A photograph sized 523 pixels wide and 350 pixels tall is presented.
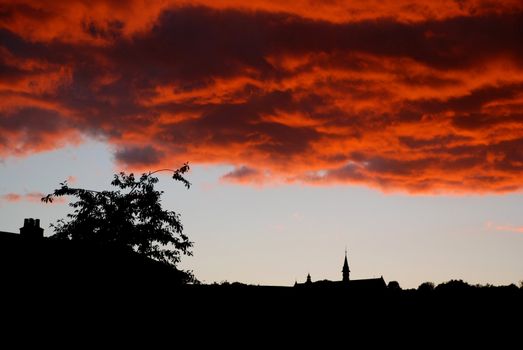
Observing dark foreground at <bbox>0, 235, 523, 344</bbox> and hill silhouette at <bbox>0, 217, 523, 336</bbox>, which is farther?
hill silhouette at <bbox>0, 217, 523, 336</bbox>

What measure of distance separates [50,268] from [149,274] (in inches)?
374

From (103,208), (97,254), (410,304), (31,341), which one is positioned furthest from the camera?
(103,208)

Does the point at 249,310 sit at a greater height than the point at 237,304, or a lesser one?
lesser

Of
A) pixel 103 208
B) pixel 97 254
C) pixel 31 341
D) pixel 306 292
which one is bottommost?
pixel 31 341

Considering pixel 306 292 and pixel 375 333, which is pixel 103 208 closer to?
pixel 306 292

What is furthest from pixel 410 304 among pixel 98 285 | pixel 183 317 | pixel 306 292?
pixel 98 285

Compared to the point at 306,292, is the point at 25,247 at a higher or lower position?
higher

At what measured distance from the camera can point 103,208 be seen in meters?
48.6

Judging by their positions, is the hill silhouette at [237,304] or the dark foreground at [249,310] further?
the hill silhouette at [237,304]

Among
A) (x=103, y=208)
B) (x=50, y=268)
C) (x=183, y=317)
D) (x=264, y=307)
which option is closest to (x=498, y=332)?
(x=264, y=307)

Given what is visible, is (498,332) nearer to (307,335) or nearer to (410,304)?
(410,304)

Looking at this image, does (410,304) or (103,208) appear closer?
(410,304)

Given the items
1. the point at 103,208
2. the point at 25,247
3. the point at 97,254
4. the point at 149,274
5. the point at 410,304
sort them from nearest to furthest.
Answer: the point at 410,304
the point at 25,247
the point at 97,254
the point at 149,274
the point at 103,208

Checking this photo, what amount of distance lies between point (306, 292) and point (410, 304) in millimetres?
5044
